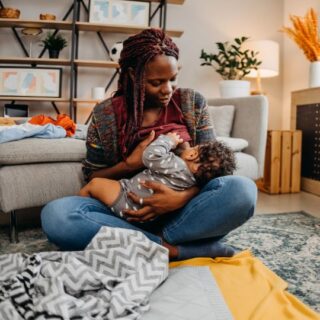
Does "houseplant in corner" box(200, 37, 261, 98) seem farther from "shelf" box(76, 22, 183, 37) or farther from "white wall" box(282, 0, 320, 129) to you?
"white wall" box(282, 0, 320, 129)

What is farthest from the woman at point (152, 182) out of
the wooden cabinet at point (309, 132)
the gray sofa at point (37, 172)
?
the wooden cabinet at point (309, 132)

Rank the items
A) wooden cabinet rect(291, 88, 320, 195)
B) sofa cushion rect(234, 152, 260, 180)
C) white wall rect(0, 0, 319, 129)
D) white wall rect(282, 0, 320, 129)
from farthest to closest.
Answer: white wall rect(0, 0, 319, 129), white wall rect(282, 0, 320, 129), wooden cabinet rect(291, 88, 320, 195), sofa cushion rect(234, 152, 260, 180)

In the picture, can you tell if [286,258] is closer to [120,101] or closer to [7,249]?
[120,101]

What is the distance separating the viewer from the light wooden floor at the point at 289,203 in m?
2.23

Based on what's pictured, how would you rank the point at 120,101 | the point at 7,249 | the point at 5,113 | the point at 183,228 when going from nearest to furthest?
1. the point at 183,228
2. the point at 120,101
3. the point at 7,249
4. the point at 5,113

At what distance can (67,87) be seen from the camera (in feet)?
11.2

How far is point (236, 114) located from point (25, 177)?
1.42 meters

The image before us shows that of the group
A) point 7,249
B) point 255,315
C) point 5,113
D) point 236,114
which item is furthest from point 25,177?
point 5,113

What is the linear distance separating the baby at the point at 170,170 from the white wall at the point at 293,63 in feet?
8.03

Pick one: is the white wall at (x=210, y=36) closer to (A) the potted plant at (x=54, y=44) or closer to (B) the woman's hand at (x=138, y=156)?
(A) the potted plant at (x=54, y=44)

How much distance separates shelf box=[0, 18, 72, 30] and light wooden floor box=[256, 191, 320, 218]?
217 centimetres

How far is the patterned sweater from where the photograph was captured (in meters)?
1.26

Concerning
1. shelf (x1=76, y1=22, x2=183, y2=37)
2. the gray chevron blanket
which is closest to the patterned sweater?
the gray chevron blanket

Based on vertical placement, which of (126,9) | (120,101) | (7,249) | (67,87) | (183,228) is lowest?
(7,249)
